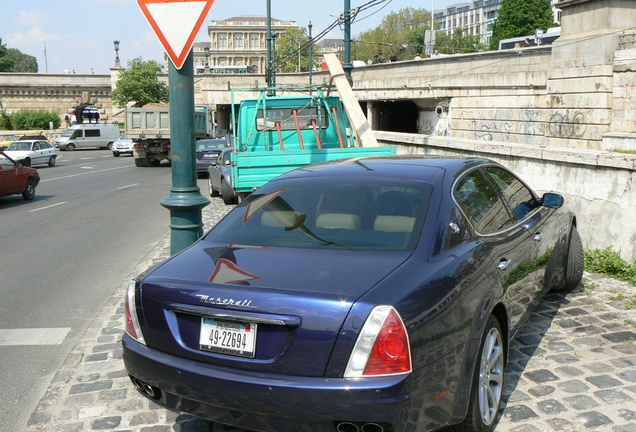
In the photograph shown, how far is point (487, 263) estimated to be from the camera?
3781 millimetres

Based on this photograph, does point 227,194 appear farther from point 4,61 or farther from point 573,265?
point 4,61

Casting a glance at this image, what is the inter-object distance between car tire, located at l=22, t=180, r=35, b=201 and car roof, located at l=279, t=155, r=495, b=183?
15536mm

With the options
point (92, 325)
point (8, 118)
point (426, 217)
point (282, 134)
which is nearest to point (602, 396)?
point (426, 217)

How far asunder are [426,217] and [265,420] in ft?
4.68

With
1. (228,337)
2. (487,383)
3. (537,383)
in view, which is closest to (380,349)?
(228,337)

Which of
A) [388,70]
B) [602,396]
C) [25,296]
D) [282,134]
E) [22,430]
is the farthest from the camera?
[388,70]

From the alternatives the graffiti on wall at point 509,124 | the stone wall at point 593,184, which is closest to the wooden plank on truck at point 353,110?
the stone wall at point 593,184

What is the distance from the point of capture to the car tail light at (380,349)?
9.34 ft

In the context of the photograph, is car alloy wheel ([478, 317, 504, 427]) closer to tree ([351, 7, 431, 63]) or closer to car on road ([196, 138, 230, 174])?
car on road ([196, 138, 230, 174])

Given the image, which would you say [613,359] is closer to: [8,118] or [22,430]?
[22,430]

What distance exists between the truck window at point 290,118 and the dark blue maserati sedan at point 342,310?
9926 mm

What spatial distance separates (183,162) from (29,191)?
1484 centimetres

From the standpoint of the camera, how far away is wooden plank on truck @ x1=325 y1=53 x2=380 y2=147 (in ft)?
40.6

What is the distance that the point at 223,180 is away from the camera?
16.0 m
